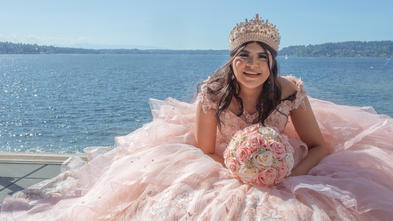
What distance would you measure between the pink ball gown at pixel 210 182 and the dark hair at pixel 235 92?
0.21ft

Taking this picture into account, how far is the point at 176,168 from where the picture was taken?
8.01 ft

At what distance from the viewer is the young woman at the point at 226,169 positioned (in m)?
2.09

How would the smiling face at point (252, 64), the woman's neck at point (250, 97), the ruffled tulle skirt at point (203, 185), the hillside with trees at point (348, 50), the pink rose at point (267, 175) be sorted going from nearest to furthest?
the ruffled tulle skirt at point (203, 185), the pink rose at point (267, 175), the smiling face at point (252, 64), the woman's neck at point (250, 97), the hillside with trees at point (348, 50)

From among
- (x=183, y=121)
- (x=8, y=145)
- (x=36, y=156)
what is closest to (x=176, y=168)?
(x=183, y=121)

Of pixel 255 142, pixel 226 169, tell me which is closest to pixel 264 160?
pixel 255 142

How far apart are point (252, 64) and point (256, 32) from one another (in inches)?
9.9

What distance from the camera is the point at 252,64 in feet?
8.88

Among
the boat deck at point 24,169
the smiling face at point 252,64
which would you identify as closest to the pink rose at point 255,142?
the smiling face at point 252,64

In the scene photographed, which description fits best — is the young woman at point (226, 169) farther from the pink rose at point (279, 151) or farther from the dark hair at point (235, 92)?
the pink rose at point (279, 151)

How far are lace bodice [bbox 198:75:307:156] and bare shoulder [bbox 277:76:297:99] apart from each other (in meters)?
0.03

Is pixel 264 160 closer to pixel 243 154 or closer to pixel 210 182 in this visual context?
pixel 243 154

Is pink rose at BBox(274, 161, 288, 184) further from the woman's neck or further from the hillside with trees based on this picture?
the hillside with trees

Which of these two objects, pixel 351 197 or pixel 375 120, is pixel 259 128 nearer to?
pixel 351 197

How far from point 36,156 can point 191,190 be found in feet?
9.07
